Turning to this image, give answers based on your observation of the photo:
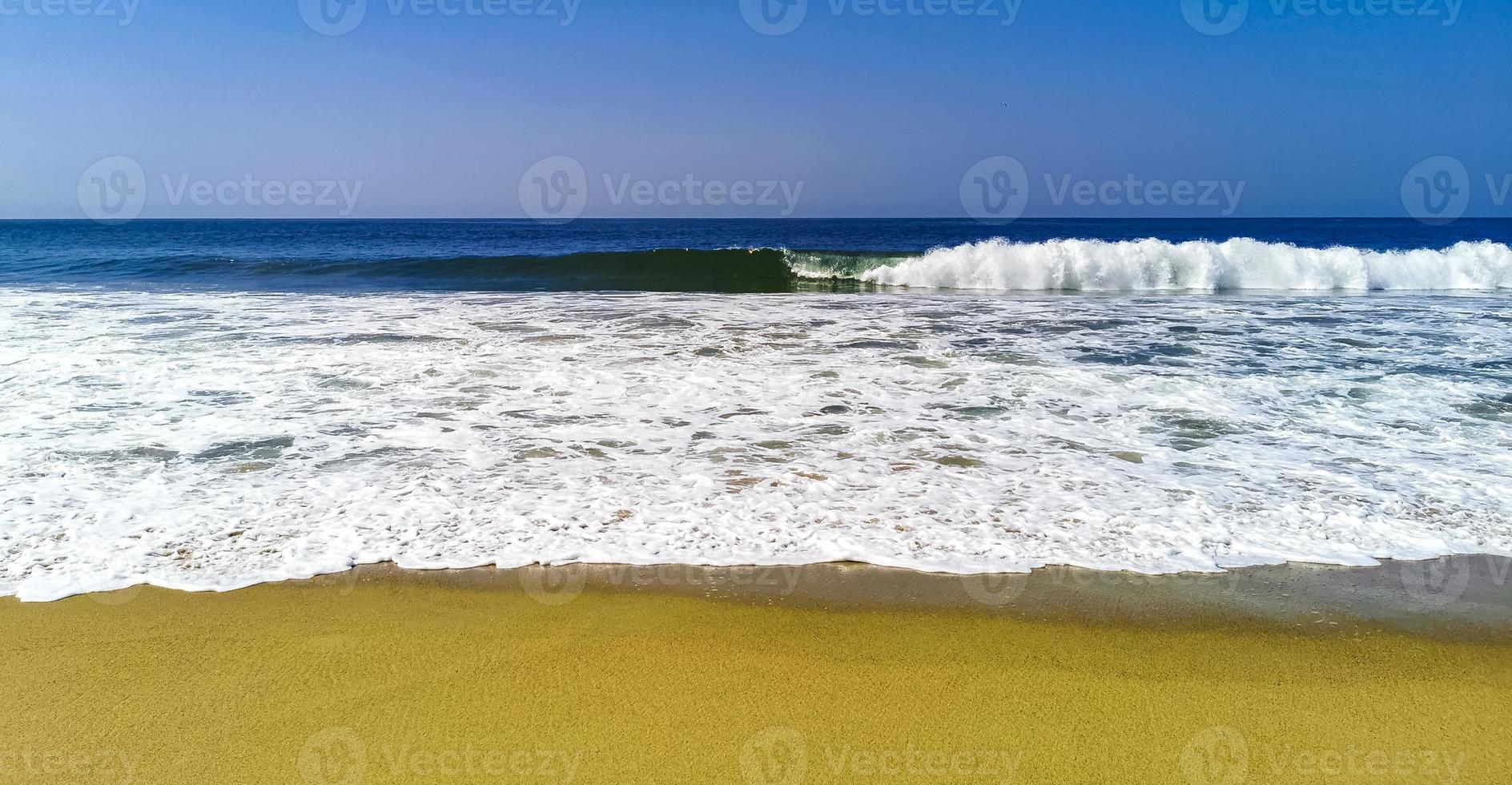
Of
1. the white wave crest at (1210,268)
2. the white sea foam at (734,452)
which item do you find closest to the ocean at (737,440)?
the white sea foam at (734,452)

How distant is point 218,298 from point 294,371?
954 centimetres

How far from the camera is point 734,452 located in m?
5.09

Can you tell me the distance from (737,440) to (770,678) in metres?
2.72

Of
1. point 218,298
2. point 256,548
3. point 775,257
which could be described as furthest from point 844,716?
point 775,257

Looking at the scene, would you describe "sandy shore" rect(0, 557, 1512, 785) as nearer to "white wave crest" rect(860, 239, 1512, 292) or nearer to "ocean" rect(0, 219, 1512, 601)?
"ocean" rect(0, 219, 1512, 601)

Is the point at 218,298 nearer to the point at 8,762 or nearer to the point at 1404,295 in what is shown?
the point at 8,762

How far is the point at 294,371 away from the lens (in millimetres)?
7605

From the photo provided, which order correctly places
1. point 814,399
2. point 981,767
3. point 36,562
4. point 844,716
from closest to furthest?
point 981,767
point 844,716
point 36,562
point 814,399

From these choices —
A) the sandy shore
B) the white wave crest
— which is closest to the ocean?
the sandy shore

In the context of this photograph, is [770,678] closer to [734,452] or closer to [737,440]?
[734,452]

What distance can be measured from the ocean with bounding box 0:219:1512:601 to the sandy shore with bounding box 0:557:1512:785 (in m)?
0.26

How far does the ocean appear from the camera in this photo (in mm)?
3748

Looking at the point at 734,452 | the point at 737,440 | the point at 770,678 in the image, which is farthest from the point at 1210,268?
the point at 770,678

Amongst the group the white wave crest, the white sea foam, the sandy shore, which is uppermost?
the white wave crest
